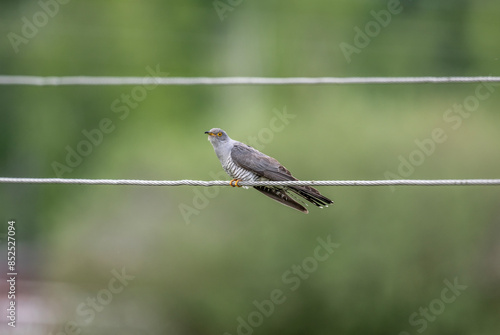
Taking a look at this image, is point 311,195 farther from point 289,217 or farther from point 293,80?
point 289,217

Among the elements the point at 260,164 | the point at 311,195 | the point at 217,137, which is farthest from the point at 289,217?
the point at 311,195

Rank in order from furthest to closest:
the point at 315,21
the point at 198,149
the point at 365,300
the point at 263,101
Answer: the point at 315,21, the point at 263,101, the point at 198,149, the point at 365,300

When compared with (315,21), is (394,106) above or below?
below

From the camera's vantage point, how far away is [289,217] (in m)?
15.5

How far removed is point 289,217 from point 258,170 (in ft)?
23.7

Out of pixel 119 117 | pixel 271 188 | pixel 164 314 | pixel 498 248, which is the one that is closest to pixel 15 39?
pixel 119 117

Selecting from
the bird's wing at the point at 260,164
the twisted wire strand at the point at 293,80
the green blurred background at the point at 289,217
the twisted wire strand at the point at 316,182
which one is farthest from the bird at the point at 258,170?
the green blurred background at the point at 289,217

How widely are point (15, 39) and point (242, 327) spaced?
13.5 m

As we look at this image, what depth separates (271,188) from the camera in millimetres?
8172

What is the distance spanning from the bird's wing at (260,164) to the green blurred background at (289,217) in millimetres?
6845

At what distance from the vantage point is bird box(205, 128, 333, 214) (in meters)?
7.89

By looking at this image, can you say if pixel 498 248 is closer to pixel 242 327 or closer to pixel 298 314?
pixel 298 314

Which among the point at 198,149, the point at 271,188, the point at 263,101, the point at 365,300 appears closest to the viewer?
the point at 271,188

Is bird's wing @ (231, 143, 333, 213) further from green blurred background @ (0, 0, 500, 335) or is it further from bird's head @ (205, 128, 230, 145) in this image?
green blurred background @ (0, 0, 500, 335)
